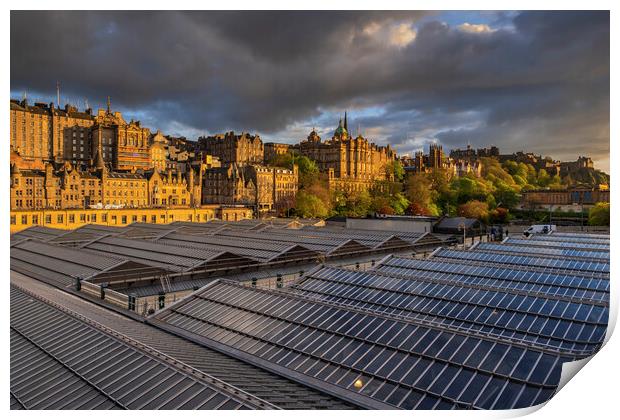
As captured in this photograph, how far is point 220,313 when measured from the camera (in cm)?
1453

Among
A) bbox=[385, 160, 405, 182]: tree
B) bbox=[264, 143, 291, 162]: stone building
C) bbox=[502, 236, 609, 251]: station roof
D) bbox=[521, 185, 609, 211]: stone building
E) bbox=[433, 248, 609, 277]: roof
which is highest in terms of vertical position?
bbox=[264, 143, 291, 162]: stone building

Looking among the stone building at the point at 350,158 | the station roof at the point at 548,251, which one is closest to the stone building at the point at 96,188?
→ the stone building at the point at 350,158

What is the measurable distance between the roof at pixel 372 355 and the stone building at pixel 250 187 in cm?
7703

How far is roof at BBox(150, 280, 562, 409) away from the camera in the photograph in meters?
9.54

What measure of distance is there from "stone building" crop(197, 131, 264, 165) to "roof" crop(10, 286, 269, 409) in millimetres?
115280

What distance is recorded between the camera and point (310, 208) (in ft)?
255

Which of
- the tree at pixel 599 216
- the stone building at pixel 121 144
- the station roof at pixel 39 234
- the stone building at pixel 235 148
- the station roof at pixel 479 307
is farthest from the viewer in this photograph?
the stone building at pixel 235 148

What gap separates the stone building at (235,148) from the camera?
12719cm

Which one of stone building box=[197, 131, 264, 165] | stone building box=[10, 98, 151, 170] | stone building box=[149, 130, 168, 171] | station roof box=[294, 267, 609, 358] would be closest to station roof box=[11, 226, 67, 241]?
station roof box=[294, 267, 609, 358]

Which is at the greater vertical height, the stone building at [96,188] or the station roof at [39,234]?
the stone building at [96,188]

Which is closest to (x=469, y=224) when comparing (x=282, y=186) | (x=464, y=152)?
(x=282, y=186)

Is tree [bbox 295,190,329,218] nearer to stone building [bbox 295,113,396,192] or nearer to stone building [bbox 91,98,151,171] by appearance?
stone building [bbox 295,113,396,192]

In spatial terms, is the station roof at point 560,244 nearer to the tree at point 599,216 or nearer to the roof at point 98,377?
the roof at point 98,377

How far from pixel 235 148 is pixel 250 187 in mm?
32789
